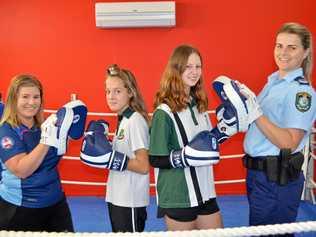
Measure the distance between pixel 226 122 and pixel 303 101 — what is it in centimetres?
Answer: 31

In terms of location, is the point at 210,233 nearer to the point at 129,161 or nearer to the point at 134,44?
the point at 129,161

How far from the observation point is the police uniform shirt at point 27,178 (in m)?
1.72

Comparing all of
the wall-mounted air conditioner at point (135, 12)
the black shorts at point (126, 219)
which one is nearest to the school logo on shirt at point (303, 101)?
the black shorts at point (126, 219)

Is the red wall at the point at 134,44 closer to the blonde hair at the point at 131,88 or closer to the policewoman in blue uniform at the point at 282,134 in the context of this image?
the blonde hair at the point at 131,88

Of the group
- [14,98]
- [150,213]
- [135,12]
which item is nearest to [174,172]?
[14,98]

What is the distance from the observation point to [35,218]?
179 cm

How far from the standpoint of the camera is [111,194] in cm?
184

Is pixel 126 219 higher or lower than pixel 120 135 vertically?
lower

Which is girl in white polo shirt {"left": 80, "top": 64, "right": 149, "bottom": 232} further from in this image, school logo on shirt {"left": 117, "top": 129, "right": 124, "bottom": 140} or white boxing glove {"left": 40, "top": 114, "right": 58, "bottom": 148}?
white boxing glove {"left": 40, "top": 114, "right": 58, "bottom": 148}

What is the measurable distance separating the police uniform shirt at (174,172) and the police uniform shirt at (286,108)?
0.24 metres

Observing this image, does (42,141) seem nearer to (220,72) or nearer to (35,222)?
(35,222)

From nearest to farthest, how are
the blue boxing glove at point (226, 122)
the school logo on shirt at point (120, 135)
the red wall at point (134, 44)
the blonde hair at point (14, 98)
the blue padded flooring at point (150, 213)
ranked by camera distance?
the blue boxing glove at point (226, 122), the blonde hair at point (14, 98), the school logo on shirt at point (120, 135), the blue padded flooring at point (150, 213), the red wall at point (134, 44)

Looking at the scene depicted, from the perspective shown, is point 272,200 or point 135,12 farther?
point 135,12

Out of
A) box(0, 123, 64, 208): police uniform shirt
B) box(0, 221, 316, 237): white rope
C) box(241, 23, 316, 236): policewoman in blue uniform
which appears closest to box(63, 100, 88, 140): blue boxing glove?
box(0, 123, 64, 208): police uniform shirt
